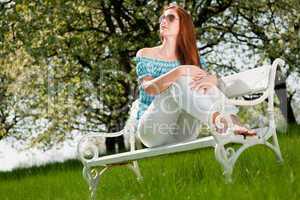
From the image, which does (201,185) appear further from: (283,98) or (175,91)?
(283,98)

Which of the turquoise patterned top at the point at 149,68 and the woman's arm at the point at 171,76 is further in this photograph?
the turquoise patterned top at the point at 149,68

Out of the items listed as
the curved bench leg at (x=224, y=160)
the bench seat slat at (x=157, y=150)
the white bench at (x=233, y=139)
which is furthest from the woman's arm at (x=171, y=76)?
the curved bench leg at (x=224, y=160)

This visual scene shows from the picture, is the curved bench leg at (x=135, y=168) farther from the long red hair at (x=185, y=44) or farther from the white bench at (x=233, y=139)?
the long red hair at (x=185, y=44)

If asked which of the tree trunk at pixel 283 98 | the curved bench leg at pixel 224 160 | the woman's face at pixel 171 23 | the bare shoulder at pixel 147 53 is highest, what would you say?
the woman's face at pixel 171 23

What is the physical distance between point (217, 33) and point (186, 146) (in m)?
12.2

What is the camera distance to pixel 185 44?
5.55 meters

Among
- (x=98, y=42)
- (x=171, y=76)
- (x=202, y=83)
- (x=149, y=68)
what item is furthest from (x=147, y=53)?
(x=98, y=42)

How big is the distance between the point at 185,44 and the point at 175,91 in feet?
2.88

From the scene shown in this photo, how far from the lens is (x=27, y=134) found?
20531 millimetres

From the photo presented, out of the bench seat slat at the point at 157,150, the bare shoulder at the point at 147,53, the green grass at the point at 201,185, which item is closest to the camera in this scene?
the green grass at the point at 201,185

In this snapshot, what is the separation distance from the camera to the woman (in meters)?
4.70

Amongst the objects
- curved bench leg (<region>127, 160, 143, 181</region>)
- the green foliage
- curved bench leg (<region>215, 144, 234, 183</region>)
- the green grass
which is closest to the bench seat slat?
curved bench leg (<region>215, 144, 234, 183</region>)

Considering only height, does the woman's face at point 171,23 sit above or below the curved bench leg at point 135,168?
above

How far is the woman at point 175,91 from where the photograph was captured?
470 cm
